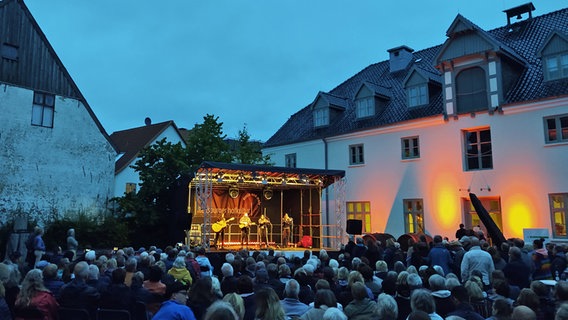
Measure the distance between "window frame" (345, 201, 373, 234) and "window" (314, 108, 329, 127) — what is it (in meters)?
4.62

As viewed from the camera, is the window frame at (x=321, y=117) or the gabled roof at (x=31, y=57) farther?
the window frame at (x=321, y=117)

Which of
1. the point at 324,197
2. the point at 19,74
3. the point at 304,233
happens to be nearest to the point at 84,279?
the point at 19,74

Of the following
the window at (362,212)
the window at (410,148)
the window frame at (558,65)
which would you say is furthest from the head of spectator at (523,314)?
the window at (362,212)

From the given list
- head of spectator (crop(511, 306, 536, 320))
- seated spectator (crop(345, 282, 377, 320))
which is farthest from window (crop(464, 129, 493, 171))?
head of spectator (crop(511, 306, 536, 320))

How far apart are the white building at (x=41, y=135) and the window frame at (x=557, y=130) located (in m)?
17.4

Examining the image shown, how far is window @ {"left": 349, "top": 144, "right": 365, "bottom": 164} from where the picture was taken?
854 inches

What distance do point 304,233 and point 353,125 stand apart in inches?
225

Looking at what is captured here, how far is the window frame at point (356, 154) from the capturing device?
2164cm

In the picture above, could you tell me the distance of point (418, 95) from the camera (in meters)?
20.4

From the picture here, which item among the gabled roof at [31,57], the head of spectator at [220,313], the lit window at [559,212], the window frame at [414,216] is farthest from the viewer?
the window frame at [414,216]

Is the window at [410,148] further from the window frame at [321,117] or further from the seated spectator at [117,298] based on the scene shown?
the seated spectator at [117,298]

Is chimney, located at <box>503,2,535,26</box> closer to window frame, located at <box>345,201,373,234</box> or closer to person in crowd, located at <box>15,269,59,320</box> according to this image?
window frame, located at <box>345,201,373,234</box>

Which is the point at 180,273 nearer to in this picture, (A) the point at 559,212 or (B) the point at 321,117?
(A) the point at 559,212

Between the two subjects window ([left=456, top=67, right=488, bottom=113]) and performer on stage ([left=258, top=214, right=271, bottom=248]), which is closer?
window ([left=456, top=67, right=488, bottom=113])
